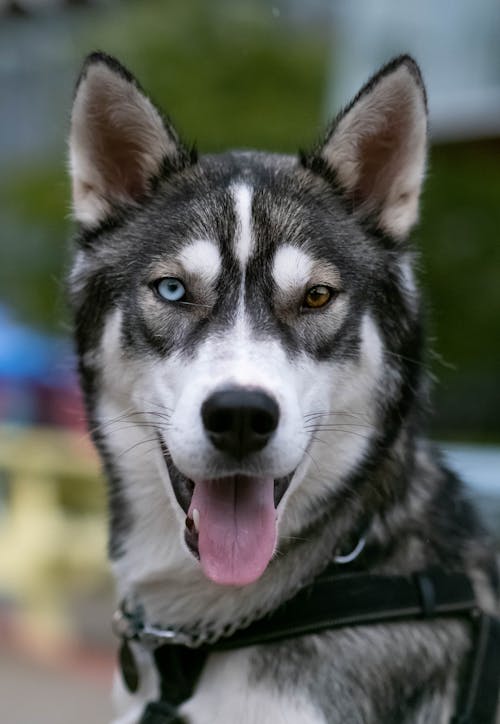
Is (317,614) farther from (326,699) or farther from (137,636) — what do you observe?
(137,636)

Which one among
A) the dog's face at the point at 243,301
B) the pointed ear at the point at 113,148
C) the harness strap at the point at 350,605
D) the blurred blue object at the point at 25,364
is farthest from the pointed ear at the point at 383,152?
the blurred blue object at the point at 25,364

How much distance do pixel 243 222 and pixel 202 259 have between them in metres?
0.17

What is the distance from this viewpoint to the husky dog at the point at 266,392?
2.84 m

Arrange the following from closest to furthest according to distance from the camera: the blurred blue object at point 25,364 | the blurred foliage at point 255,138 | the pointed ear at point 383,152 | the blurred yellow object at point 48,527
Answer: the pointed ear at point 383,152
the blurred yellow object at point 48,527
the blurred blue object at point 25,364
the blurred foliage at point 255,138

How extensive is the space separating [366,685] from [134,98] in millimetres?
1858

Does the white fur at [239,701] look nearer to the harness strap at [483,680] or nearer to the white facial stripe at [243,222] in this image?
the harness strap at [483,680]

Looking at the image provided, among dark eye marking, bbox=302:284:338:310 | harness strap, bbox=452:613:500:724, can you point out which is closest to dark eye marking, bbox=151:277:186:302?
dark eye marking, bbox=302:284:338:310

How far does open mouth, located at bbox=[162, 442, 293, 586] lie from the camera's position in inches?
111

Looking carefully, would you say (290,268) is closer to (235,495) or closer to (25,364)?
(235,495)

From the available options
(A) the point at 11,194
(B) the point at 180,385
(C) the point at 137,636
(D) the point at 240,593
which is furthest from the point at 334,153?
(A) the point at 11,194

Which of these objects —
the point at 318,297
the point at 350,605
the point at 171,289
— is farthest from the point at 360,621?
the point at 171,289

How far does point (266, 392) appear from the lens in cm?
269

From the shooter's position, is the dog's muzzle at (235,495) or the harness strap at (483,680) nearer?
the dog's muzzle at (235,495)

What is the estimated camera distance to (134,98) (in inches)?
130
